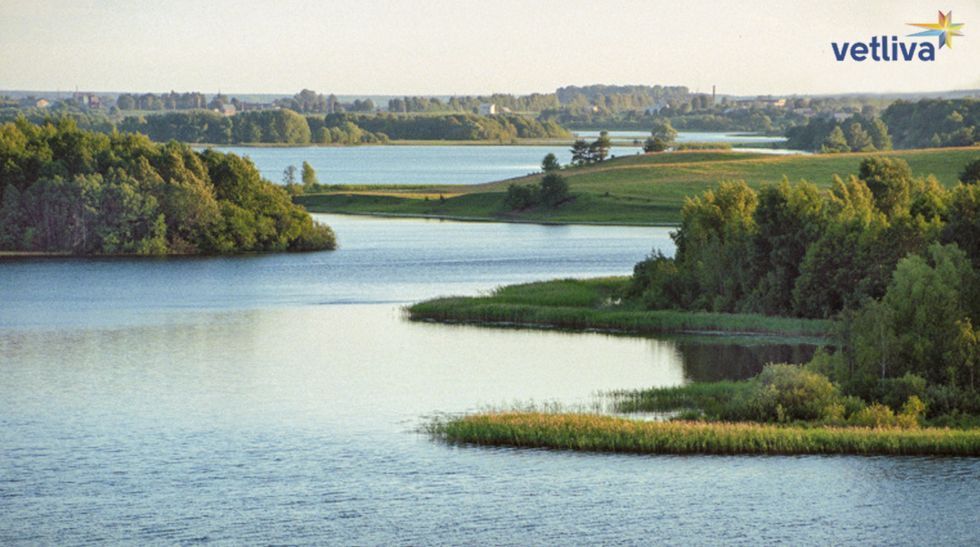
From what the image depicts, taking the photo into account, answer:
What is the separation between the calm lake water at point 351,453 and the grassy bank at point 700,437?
804mm

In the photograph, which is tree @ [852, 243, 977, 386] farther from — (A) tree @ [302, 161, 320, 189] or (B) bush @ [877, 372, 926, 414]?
(A) tree @ [302, 161, 320, 189]

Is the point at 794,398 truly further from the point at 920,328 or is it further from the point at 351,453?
the point at 351,453

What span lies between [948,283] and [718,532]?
20020 millimetres

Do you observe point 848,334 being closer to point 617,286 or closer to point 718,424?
point 718,424

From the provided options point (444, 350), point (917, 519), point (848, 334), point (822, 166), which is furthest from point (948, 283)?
point (822, 166)

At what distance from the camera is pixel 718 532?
39.8 m

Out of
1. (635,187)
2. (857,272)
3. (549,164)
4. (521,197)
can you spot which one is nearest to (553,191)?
(521,197)

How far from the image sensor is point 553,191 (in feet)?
530

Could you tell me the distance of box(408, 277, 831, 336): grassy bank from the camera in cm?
Result: 7400

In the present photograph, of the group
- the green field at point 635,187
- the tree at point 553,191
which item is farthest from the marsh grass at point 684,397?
the tree at point 553,191

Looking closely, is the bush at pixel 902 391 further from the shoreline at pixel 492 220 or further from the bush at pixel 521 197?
the bush at pixel 521 197

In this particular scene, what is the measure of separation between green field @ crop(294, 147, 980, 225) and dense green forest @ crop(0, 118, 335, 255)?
35457 mm

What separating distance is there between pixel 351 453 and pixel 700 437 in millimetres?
11033

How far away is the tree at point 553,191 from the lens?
161250mm
